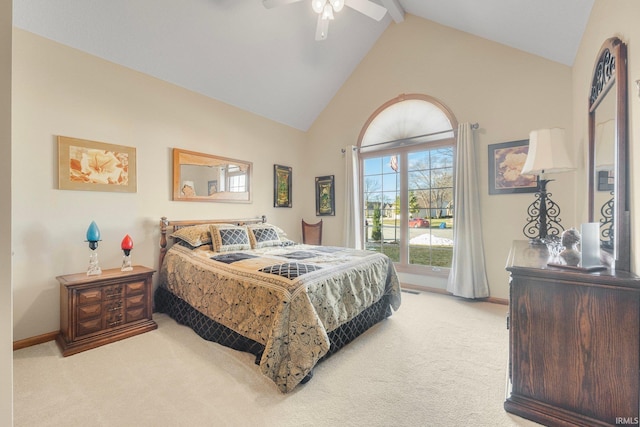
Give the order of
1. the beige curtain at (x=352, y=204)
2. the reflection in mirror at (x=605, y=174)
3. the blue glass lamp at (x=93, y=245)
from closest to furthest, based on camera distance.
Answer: the reflection in mirror at (x=605, y=174), the blue glass lamp at (x=93, y=245), the beige curtain at (x=352, y=204)

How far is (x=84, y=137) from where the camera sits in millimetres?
2828

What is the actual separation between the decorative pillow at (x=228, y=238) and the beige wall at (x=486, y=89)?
8.94 feet

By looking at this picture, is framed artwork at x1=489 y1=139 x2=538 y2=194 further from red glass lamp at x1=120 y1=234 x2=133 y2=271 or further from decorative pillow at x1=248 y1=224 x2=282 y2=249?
red glass lamp at x1=120 y1=234 x2=133 y2=271

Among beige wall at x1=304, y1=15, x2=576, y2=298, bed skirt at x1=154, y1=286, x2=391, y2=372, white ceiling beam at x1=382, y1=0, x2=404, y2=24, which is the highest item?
white ceiling beam at x1=382, y1=0, x2=404, y2=24

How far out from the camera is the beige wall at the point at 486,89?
10.5 feet

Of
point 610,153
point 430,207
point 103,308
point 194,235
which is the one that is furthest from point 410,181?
point 103,308

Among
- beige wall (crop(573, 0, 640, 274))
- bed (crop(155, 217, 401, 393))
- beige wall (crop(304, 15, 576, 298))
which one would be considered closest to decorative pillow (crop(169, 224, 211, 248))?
bed (crop(155, 217, 401, 393))

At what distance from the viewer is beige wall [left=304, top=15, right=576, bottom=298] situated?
321 cm

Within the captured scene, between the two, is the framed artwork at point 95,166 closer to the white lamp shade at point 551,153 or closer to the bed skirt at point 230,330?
the bed skirt at point 230,330

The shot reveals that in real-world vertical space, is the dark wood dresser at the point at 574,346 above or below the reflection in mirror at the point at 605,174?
below

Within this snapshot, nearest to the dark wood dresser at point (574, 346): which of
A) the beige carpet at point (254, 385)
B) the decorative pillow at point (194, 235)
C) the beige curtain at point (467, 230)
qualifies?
the beige carpet at point (254, 385)

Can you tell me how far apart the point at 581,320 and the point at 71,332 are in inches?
143

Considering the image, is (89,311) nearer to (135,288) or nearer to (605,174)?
(135,288)

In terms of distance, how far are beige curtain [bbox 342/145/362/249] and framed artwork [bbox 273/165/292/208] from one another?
108 cm
